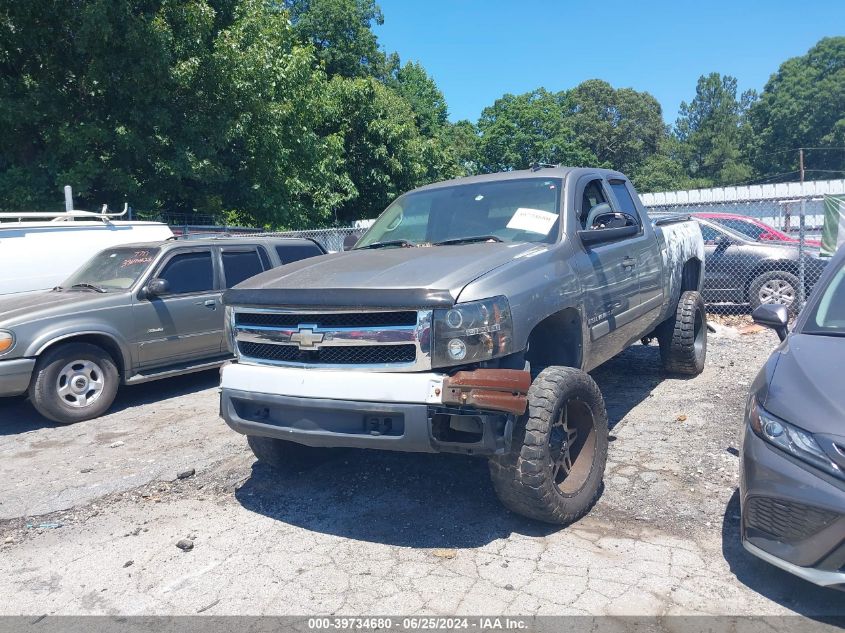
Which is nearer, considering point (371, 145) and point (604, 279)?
point (604, 279)

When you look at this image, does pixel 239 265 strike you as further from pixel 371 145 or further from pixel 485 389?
pixel 371 145

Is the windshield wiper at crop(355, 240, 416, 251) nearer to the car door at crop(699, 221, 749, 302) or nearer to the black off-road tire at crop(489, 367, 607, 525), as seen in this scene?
the black off-road tire at crop(489, 367, 607, 525)

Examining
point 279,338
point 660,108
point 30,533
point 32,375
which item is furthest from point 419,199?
point 660,108

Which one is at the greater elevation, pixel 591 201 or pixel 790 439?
pixel 591 201

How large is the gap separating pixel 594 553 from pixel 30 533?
336 cm

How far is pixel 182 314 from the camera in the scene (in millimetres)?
7395

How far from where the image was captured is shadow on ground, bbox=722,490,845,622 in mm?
2918

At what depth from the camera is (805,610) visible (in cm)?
291

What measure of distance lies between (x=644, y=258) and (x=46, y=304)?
560 centimetres

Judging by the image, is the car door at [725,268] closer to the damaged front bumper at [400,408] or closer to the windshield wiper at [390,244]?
the windshield wiper at [390,244]

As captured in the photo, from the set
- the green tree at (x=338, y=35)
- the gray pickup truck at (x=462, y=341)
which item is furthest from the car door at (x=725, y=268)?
the green tree at (x=338, y=35)

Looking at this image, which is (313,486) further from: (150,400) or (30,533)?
(150,400)

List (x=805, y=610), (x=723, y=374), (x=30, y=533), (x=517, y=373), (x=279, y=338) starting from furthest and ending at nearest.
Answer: (x=723, y=374) < (x=30, y=533) < (x=279, y=338) < (x=517, y=373) < (x=805, y=610)

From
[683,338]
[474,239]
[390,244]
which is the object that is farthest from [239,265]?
[683,338]
